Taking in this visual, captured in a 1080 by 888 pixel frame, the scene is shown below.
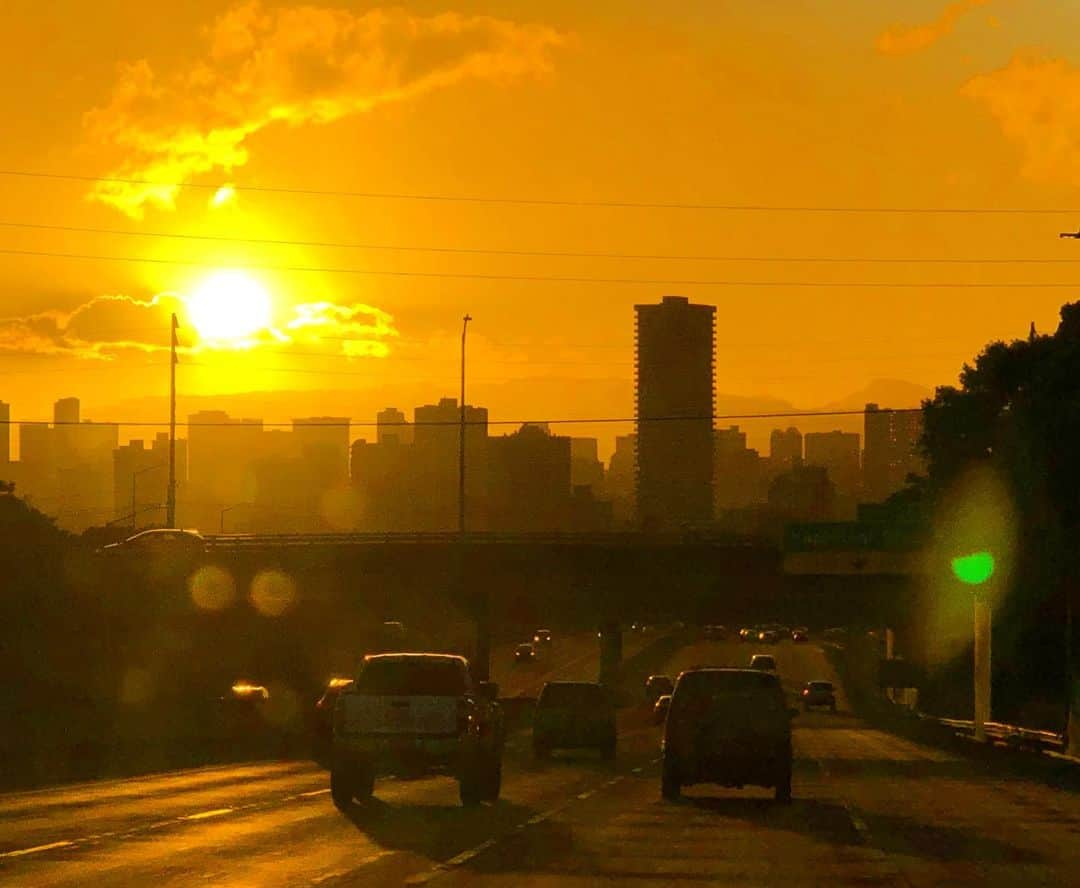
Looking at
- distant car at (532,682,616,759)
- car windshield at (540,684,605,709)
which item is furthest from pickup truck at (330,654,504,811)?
car windshield at (540,684,605,709)

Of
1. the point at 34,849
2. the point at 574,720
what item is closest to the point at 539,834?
the point at 34,849

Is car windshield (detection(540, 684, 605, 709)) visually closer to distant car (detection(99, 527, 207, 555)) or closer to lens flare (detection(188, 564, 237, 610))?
distant car (detection(99, 527, 207, 555))

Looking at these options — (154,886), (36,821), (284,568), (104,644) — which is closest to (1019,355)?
(284,568)

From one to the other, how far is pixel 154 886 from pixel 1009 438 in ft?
179

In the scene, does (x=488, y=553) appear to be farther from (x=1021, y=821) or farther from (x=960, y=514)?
(x=1021, y=821)

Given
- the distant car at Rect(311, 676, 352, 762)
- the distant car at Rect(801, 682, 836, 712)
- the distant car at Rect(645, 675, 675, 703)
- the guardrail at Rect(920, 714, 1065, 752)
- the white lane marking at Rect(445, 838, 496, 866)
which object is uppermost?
the white lane marking at Rect(445, 838, 496, 866)

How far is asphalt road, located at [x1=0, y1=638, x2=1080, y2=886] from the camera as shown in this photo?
1986 centimetres

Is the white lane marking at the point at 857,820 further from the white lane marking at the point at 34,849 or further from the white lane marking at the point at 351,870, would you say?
the white lane marking at the point at 34,849

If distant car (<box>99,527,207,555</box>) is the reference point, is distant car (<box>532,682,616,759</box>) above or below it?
below

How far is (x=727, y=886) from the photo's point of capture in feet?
62.7

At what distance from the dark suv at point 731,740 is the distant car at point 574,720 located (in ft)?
60.2

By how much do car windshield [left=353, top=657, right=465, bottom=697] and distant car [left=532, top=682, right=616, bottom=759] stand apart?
2100 cm

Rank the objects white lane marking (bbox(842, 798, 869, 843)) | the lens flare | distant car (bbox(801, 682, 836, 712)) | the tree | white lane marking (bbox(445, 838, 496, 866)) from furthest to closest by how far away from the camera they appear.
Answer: distant car (bbox(801, 682, 836, 712))
the lens flare
the tree
white lane marking (bbox(842, 798, 869, 843))
white lane marking (bbox(445, 838, 496, 866))

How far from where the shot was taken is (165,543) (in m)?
85.9
